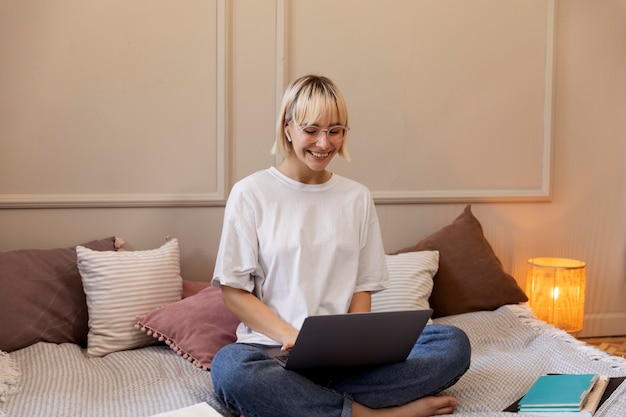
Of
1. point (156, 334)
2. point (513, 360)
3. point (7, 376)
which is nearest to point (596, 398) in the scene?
point (513, 360)

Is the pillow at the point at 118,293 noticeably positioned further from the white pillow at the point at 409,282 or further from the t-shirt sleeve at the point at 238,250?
the white pillow at the point at 409,282

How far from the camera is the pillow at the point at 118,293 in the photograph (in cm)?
237

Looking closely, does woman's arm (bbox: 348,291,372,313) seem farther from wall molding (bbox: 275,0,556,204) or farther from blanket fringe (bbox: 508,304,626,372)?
wall molding (bbox: 275,0,556,204)

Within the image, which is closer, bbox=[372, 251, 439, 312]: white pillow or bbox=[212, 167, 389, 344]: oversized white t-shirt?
bbox=[212, 167, 389, 344]: oversized white t-shirt

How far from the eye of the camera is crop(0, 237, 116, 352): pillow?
2.31 metres

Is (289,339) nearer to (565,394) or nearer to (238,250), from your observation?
(238,250)

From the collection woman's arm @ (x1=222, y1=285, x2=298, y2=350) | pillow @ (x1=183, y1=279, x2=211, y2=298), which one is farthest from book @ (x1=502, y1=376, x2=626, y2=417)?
pillow @ (x1=183, y1=279, x2=211, y2=298)

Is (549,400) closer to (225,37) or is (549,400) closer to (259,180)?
(259,180)

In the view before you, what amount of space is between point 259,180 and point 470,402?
2.65 ft

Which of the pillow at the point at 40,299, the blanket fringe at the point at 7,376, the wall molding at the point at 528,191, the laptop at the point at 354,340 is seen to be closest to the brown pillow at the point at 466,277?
the wall molding at the point at 528,191

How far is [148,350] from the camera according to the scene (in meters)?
2.38

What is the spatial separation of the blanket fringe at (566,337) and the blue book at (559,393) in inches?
9.7

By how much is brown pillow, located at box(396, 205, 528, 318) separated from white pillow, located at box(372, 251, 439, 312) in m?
0.06

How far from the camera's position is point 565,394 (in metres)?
1.92
